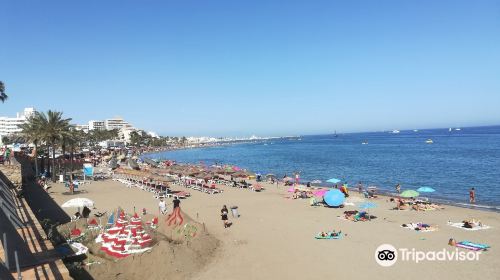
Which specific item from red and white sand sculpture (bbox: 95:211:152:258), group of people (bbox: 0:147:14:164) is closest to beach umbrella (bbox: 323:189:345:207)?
red and white sand sculpture (bbox: 95:211:152:258)

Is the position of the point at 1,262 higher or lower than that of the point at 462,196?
higher

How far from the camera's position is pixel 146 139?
157m

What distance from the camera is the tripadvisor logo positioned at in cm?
1465

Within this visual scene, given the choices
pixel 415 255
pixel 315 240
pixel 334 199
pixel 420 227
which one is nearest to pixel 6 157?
pixel 334 199

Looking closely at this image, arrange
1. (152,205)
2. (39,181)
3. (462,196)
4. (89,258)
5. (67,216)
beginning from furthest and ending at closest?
(39,181) < (462,196) < (152,205) < (67,216) < (89,258)

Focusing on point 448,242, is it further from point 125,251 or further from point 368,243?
point 125,251

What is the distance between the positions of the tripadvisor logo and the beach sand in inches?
12.7

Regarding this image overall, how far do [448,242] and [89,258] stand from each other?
15347 millimetres

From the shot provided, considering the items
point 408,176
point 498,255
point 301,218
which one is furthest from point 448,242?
point 408,176

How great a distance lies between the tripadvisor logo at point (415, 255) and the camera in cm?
1465

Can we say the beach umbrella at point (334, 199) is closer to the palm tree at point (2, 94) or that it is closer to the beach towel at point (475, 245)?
the beach towel at point (475, 245)

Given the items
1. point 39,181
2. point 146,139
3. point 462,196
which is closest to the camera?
A: point 462,196

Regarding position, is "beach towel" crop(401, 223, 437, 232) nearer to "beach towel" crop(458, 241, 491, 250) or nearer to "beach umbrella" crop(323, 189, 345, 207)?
"beach towel" crop(458, 241, 491, 250)

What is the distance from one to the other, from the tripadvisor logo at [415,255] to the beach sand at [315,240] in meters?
0.32
